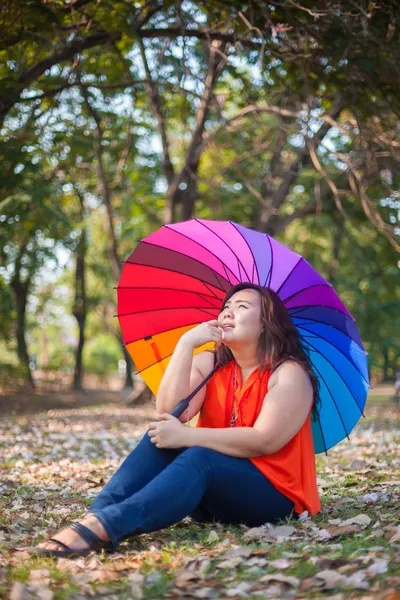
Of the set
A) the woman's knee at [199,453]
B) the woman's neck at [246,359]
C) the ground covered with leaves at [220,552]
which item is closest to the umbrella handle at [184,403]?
the woman's neck at [246,359]

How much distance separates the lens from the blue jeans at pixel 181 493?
3.52 meters

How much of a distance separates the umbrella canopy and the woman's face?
0.27m

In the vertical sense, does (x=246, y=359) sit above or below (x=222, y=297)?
below

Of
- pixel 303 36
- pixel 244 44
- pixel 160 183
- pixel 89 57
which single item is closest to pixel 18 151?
pixel 89 57

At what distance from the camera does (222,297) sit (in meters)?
4.69

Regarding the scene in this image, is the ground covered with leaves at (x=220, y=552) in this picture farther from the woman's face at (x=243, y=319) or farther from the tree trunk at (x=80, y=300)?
the tree trunk at (x=80, y=300)

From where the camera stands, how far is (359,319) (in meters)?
21.2

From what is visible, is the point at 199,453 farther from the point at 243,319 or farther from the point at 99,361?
the point at 99,361

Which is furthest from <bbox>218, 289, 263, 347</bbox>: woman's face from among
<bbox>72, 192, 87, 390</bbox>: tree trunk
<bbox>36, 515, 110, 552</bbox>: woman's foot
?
<bbox>72, 192, 87, 390</bbox>: tree trunk

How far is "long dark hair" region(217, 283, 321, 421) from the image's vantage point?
421 centimetres

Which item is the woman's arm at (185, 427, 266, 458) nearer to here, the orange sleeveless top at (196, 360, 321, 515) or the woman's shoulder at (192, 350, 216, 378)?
the orange sleeveless top at (196, 360, 321, 515)

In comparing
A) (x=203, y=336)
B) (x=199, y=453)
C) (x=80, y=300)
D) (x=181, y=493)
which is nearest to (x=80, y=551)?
(x=181, y=493)

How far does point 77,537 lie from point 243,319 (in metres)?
1.57

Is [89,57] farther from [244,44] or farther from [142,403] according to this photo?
[142,403]
